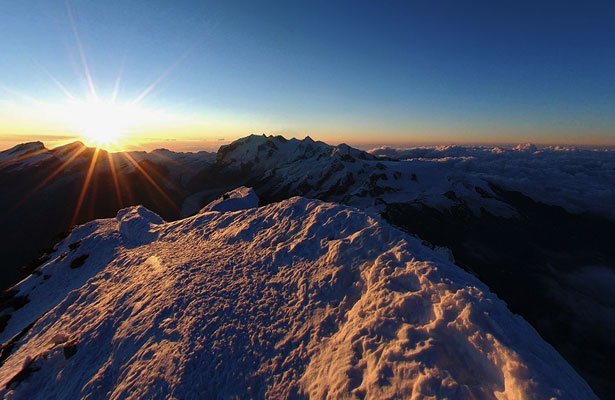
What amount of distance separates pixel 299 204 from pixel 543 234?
233952 millimetres

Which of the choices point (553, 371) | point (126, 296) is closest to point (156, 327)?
point (126, 296)

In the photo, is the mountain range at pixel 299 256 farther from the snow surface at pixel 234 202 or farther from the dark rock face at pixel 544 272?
the dark rock face at pixel 544 272

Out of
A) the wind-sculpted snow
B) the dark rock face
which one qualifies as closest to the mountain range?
the wind-sculpted snow

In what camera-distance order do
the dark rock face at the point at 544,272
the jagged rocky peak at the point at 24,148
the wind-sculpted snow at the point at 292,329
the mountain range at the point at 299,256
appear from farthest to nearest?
the jagged rocky peak at the point at 24,148 → the dark rock face at the point at 544,272 → the mountain range at the point at 299,256 → the wind-sculpted snow at the point at 292,329

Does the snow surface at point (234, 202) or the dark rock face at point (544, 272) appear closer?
the snow surface at point (234, 202)

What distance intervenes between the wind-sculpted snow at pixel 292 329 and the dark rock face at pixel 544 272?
105242 millimetres

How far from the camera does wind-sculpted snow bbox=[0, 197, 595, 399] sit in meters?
9.55

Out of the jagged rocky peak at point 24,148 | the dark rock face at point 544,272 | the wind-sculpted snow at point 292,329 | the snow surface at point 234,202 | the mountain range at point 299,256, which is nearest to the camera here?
the wind-sculpted snow at point 292,329

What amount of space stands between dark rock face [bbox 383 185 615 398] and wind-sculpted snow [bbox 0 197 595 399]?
105 meters

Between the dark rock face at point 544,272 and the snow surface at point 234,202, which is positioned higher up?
the snow surface at point 234,202

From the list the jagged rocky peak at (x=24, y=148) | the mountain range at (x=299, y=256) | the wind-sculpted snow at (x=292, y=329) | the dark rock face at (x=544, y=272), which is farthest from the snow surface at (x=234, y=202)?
the jagged rocky peak at (x=24, y=148)

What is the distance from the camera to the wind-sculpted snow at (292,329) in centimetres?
955

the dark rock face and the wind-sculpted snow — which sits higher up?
the wind-sculpted snow

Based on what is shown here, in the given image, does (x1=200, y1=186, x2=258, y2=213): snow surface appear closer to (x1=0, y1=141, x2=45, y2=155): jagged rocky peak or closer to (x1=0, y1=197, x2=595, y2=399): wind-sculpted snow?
(x1=0, y1=197, x2=595, y2=399): wind-sculpted snow
